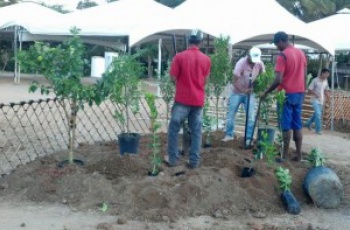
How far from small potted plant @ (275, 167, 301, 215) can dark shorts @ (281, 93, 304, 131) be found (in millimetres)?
1089

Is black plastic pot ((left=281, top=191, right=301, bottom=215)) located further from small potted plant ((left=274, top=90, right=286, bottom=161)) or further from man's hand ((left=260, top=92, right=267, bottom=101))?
man's hand ((left=260, top=92, right=267, bottom=101))

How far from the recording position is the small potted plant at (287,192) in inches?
267

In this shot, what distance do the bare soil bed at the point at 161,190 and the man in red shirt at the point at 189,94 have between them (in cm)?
26

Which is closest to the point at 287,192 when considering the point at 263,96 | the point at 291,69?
the point at 263,96

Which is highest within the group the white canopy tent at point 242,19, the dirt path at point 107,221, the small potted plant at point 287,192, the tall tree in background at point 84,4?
the tall tree in background at point 84,4

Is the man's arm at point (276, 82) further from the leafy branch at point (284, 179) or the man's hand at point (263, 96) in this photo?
the leafy branch at point (284, 179)

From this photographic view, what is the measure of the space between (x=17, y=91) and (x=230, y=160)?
49.1ft

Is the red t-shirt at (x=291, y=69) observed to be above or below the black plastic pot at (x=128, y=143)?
above

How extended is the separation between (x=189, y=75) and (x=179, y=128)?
0.68 metres

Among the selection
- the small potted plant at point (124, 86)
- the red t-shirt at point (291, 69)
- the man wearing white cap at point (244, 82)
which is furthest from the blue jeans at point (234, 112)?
the small potted plant at point (124, 86)

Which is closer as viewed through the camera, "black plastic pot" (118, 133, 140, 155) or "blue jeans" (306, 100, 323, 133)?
"black plastic pot" (118, 133, 140, 155)

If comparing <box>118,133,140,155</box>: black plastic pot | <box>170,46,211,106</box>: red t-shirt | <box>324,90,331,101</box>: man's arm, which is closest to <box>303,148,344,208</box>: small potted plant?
<box>170,46,211,106</box>: red t-shirt

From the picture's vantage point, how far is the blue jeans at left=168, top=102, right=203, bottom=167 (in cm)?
764

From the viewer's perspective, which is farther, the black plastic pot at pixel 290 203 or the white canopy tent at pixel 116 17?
the white canopy tent at pixel 116 17
